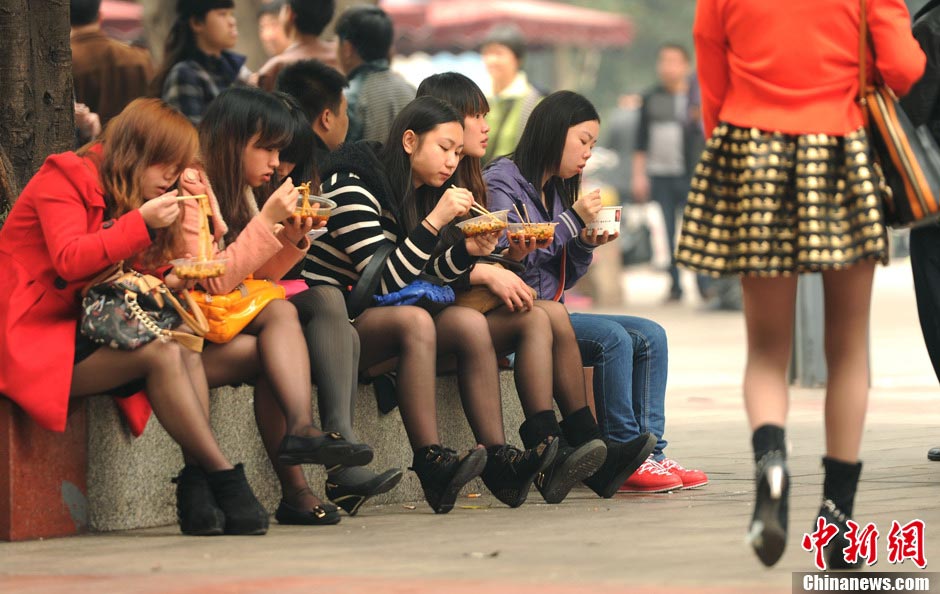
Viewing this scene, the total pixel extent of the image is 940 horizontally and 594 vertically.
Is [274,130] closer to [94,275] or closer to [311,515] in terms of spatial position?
[94,275]

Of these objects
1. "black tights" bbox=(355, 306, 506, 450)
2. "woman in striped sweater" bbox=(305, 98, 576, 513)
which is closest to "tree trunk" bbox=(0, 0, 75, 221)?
"woman in striped sweater" bbox=(305, 98, 576, 513)

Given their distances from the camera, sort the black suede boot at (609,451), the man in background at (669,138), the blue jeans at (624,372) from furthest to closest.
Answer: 1. the man in background at (669,138)
2. the blue jeans at (624,372)
3. the black suede boot at (609,451)

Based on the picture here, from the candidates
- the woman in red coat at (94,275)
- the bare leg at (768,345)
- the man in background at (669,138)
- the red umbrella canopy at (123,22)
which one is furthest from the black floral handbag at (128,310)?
the red umbrella canopy at (123,22)

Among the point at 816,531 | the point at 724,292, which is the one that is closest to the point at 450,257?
the point at 816,531

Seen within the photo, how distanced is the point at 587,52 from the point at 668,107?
25.9 meters

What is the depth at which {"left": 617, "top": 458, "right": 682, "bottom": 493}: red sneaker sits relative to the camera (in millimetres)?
6586

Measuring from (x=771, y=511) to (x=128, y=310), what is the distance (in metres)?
2.05

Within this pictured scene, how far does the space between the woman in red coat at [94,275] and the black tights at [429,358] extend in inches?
27.6

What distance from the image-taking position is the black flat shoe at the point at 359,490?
228 inches

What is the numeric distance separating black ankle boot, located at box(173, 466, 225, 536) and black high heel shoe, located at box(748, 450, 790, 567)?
5.76 feet

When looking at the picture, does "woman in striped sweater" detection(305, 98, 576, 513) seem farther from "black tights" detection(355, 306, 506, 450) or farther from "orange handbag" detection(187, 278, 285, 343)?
"orange handbag" detection(187, 278, 285, 343)

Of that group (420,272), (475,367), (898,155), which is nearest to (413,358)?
(475,367)

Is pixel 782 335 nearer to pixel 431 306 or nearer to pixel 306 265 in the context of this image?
pixel 431 306

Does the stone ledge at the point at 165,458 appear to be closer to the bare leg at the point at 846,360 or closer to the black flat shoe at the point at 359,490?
the black flat shoe at the point at 359,490
